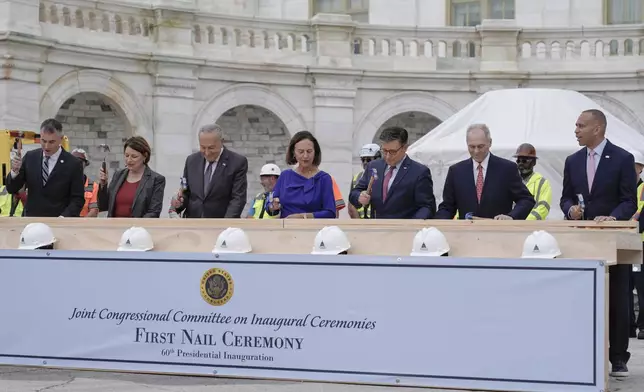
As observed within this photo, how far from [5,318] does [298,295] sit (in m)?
2.34

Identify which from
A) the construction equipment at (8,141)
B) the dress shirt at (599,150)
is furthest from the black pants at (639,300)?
the construction equipment at (8,141)

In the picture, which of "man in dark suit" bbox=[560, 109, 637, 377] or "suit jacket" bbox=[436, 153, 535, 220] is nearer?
"man in dark suit" bbox=[560, 109, 637, 377]

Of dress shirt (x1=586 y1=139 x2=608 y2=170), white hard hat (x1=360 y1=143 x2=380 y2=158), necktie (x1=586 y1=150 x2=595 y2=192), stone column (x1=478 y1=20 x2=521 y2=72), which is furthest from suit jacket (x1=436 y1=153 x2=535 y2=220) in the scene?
stone column (x1=478 y1=20 x2=521 y2=72)

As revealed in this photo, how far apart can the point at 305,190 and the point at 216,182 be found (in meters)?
1.11

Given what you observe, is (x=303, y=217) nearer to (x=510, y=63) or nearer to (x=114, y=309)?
(x=114, y=309)

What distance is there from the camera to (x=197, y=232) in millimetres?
8445

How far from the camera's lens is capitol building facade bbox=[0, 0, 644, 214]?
777 inches

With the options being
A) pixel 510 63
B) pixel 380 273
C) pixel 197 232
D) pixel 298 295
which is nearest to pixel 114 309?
pixel 197 232

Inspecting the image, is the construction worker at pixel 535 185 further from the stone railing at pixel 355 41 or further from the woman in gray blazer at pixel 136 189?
the stone railing at pixel 355 41

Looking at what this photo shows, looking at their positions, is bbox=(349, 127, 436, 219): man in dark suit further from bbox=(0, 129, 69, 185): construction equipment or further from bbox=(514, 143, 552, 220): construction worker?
bbox=(0, 129, 69, 185): construction equipment

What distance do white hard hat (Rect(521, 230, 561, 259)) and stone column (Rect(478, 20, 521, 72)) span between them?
15.6 meters

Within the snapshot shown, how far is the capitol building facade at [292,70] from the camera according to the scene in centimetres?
1973

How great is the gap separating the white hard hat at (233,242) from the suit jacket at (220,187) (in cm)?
215

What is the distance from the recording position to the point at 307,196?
9.72m
